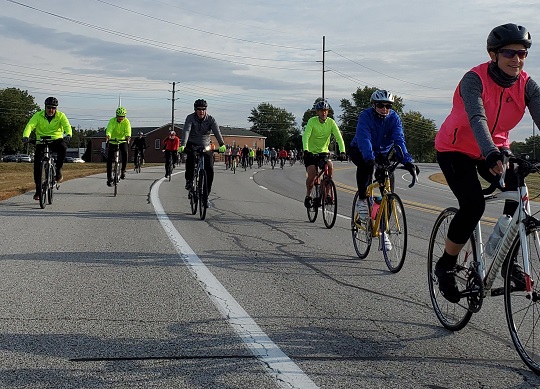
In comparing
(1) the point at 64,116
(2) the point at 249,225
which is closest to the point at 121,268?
(2) the point at 249,225

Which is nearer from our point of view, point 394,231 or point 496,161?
point 496,161

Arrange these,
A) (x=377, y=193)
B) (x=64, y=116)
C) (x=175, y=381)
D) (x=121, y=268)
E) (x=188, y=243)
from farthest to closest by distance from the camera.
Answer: (x=64, y=116) → (x=188, y=243) → (x=377, y=193) → (x=121, y=268) → (x=175, y=381)

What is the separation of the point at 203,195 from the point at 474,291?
319 inches

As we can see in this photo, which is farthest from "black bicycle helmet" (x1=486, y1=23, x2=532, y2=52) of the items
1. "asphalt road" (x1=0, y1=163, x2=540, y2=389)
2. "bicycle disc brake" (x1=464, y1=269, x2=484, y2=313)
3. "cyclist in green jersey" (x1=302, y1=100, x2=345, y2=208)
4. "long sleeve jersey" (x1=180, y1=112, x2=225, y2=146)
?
"long sleeve jersey" (x1=180, y1=112, x2=225, y2=146)

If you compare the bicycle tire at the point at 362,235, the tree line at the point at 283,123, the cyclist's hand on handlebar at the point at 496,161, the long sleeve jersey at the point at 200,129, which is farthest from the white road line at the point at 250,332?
the tree line at the point at 283,123

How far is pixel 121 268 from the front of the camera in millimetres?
7375

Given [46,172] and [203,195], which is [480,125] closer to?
[203,195]

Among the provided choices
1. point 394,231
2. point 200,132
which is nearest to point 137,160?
point 200,132

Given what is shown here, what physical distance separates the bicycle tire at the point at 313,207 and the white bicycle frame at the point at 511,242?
291 inches

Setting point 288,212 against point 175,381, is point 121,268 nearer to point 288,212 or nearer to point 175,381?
point 175,381

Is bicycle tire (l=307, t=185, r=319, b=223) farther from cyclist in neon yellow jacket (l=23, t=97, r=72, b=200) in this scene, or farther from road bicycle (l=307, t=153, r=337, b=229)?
cyclist in neon yellow jacket (l=23, t=97, r=72, b=200)

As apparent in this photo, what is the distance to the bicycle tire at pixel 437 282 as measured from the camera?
5.00 m

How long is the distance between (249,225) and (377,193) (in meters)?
3.79

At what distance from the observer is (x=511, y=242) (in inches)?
169
